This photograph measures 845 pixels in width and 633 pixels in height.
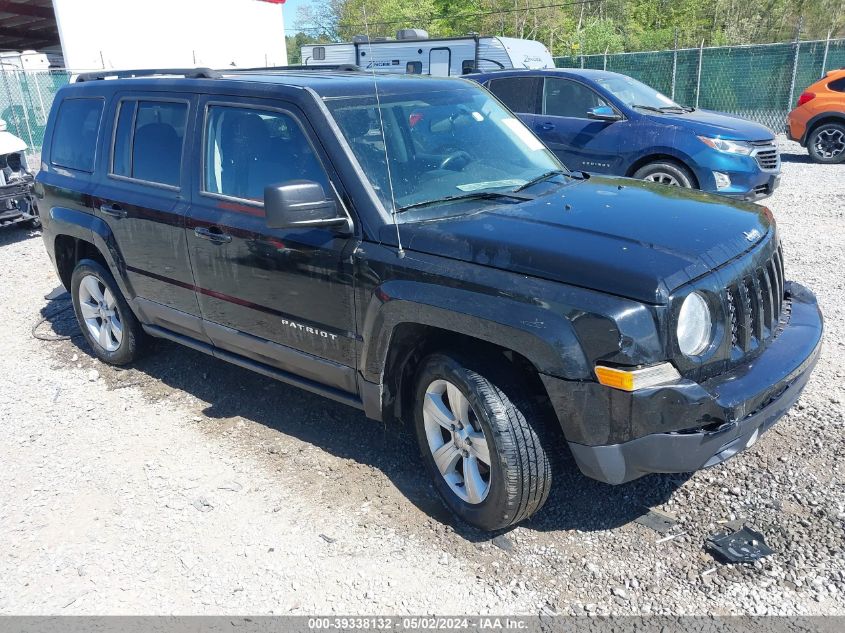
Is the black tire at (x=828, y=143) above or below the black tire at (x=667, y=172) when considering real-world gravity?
below

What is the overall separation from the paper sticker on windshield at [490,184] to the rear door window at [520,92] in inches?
253

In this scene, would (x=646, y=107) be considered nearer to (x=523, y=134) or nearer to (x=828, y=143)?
(x=523, y=134)

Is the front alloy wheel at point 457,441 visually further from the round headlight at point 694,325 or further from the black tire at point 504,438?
the round headlight at point 694,325

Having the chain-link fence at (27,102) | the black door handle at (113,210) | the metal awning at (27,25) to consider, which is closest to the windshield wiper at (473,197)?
the black door handle at (113,210)

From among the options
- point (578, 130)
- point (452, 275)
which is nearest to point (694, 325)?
point (452, 275)

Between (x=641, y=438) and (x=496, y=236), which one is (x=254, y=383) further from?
(x=641, y=438)

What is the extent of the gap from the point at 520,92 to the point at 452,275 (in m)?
7.66

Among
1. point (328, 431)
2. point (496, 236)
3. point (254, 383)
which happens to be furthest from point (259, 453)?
point (496, 236)

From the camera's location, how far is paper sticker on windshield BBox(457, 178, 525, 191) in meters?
3.68

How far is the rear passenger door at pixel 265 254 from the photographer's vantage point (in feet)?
11.8

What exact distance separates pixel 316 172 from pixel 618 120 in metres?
6.44

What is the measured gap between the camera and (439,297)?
3.09 meters

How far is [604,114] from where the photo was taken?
902 centimetres

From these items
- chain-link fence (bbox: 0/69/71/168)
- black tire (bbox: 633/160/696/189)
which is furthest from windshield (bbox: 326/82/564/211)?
chain-link fence (bbox: 0/69/71/168)
